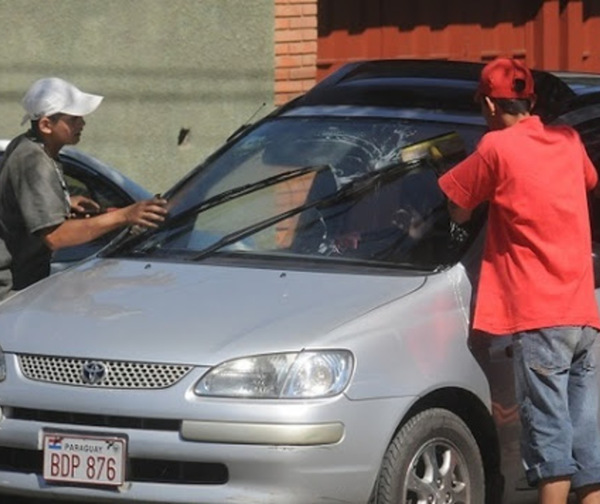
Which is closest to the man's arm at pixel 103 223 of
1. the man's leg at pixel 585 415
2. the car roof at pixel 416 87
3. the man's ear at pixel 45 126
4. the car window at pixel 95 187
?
the man's ear at pixel 45 126

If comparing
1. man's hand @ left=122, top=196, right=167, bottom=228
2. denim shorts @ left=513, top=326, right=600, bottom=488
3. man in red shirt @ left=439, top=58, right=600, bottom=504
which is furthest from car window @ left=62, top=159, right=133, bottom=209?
denim shorts @ left=513, top=326, right=600, bottom=488

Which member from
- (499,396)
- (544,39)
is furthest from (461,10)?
(499,396)

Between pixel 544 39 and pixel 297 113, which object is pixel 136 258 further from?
pixel 544 39

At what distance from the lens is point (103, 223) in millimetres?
7559

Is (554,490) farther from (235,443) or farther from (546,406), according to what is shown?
(235,443)

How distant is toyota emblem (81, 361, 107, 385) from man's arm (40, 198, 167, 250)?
1.14m

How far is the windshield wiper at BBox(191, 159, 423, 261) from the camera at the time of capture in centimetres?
743

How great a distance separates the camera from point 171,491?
6.34m

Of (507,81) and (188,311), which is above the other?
(507,81)

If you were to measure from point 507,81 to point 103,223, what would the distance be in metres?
1.70

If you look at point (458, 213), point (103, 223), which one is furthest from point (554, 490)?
point (103, 223)

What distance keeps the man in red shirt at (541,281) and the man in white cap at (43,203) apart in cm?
143

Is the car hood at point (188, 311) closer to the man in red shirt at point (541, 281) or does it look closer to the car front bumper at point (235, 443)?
the car front bumper at point (235, 443)

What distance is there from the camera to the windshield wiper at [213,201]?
7664mm
